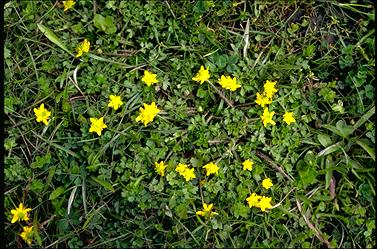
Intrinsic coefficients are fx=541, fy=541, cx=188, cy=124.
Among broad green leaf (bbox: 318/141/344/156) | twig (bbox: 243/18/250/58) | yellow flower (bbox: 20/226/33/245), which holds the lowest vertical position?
yellow flower (bbox: 20/226/33/245)

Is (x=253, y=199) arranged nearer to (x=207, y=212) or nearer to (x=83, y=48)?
(x=207, y=212)

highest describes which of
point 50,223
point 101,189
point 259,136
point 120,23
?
point 120,23

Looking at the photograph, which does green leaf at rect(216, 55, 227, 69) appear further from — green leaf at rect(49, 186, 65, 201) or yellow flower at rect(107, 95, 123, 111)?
green leaf at rect(49, 186, 65, 201)

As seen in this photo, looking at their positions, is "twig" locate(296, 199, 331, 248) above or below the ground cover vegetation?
below

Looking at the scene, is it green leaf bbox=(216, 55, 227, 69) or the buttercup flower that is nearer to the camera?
the buttercup flower

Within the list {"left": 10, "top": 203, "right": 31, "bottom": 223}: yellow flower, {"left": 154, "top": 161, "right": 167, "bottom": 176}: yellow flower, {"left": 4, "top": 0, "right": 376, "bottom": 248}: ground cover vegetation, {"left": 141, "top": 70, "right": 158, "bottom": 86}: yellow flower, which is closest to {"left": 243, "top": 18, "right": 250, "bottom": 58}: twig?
{"left": 4, "top": 0, "right": 376, "bottom": 248}: ground cover vegetation

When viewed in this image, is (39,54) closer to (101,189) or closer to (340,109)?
(101,189)

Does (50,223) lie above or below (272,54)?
below

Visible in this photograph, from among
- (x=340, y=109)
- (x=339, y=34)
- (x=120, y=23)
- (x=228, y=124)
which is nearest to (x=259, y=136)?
(x=228, y=124)
